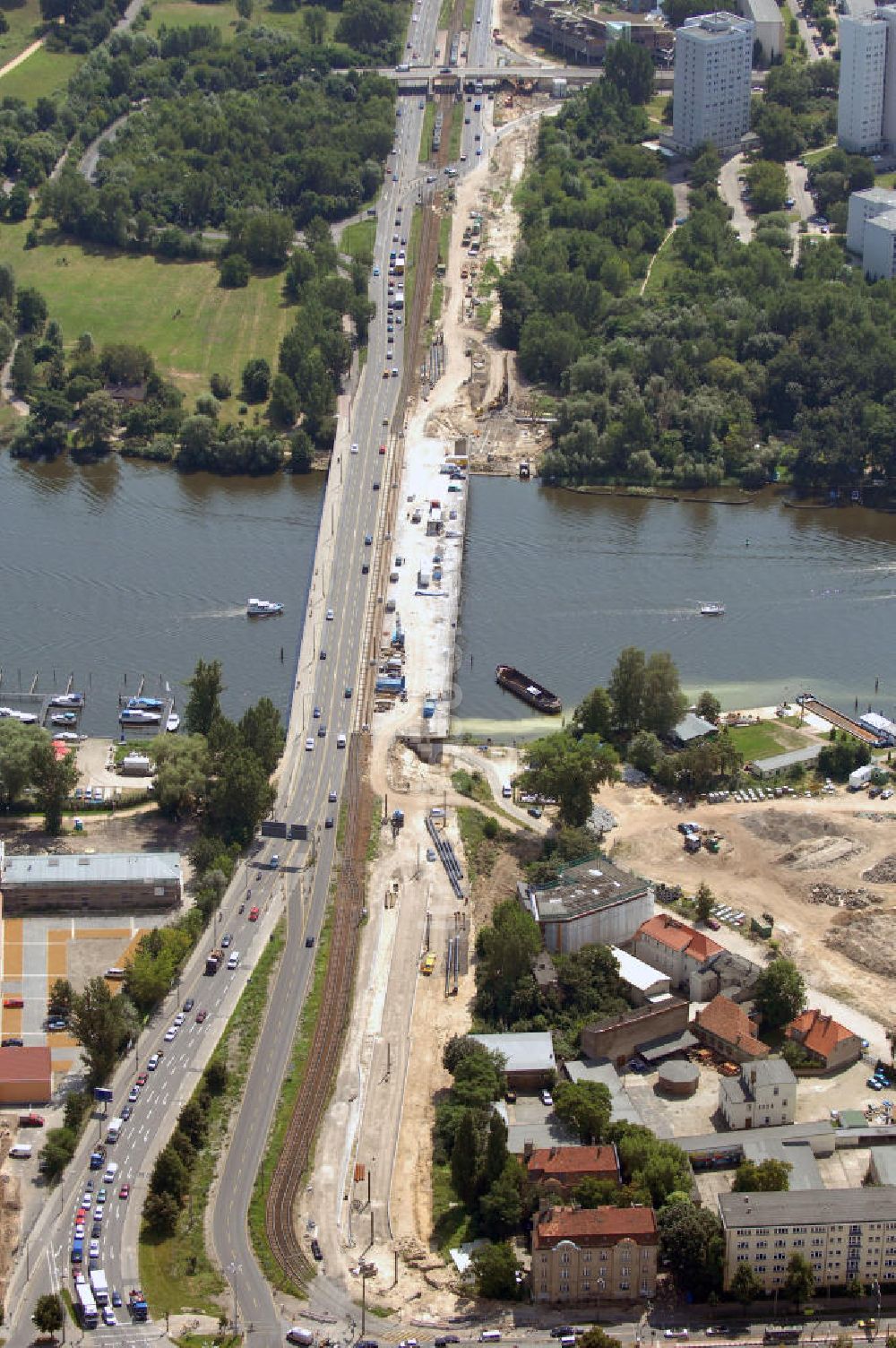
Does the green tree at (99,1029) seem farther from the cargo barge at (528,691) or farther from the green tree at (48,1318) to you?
the cargo barge at (528,691)

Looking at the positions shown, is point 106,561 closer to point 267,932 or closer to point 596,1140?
point 267,932

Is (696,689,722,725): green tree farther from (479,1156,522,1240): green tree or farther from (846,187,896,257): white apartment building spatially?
(846,187,896,257): white apartment building

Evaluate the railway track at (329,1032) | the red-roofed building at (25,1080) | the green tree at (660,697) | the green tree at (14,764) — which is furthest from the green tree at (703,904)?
the green tree at (14,764)

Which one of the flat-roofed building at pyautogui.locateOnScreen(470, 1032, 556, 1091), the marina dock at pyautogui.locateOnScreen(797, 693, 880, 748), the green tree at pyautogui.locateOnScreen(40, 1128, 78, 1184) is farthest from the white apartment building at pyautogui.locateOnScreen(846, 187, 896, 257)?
the green tree at pyautogui.locateOnScreen(40, 1128, 78, 1184)

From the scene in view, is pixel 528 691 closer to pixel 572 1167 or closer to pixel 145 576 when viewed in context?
pixel 145 576

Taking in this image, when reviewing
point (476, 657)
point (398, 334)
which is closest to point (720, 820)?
point (476, 657)

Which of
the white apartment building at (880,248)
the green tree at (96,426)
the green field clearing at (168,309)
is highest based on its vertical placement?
the white apartment building at (880,248)
